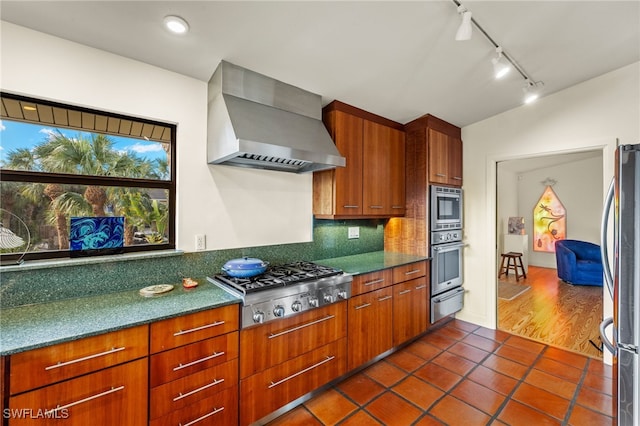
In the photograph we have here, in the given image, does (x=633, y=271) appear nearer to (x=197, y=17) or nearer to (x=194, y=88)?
(x=197, y=17)

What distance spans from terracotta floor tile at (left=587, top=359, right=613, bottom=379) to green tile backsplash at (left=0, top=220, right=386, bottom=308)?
2702 millimetres

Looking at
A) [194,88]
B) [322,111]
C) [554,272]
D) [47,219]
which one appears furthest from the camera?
[554,272]

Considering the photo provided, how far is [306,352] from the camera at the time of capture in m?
Answer: 1.93

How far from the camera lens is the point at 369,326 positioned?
2369 millimetres

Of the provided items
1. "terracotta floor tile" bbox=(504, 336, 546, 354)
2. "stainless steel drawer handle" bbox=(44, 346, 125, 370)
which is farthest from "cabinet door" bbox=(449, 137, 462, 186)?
"stainless steel drawer handle" bbox=(44, 346, 125, 370)

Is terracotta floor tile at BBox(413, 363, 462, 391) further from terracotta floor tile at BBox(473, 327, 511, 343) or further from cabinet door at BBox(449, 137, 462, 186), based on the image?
cabinet door at BBox(449, 137, 462, 186)

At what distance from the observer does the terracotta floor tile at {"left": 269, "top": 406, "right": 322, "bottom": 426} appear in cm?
182

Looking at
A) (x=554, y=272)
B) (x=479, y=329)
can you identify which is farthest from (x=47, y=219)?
(x=554, y=272)

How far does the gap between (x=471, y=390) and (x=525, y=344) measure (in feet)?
4.03

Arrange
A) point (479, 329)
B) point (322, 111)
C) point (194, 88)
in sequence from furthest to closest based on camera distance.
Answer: point (479, 329) → point (322, 111) → point (194, 88)

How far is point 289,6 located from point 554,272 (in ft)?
23.7

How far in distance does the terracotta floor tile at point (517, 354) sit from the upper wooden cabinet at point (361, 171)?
5.72 feet

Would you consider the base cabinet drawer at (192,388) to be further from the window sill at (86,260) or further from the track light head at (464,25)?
the track light head at (464,25)

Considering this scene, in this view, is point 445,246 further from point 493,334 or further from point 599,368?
point 599,368
